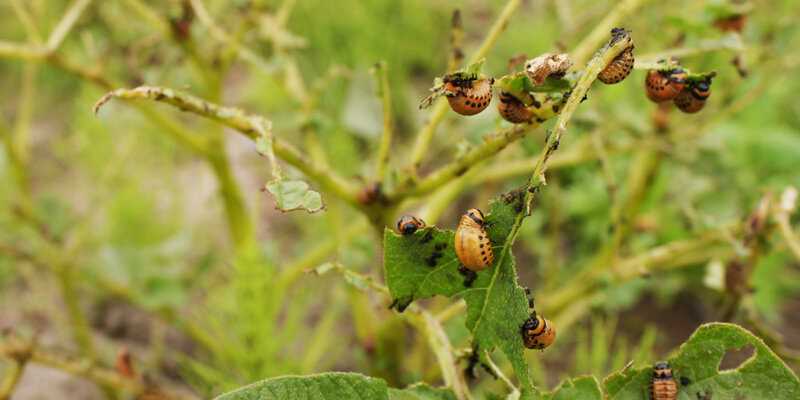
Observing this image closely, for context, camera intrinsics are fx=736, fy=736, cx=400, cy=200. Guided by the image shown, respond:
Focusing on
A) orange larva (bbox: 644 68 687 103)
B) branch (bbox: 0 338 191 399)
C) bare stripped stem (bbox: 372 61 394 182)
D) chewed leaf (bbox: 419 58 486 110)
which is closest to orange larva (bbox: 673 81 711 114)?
orange larva (bbox: 644 68 687 103)

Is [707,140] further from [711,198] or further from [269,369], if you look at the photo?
[269,369]

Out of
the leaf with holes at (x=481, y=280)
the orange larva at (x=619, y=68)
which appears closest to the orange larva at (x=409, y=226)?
the leaf with holes at (x=481, y=280)

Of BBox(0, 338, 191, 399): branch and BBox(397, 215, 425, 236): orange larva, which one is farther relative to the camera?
BBox(0, 338, 191, 399): branch

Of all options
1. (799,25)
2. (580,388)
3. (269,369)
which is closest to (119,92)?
(580,388)

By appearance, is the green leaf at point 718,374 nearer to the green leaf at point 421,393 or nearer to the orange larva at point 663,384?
the orange larva at point 663,384

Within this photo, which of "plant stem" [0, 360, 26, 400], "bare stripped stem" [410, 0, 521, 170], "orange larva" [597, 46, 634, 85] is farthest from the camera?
"plant stem" [0, 360, 26, 400]

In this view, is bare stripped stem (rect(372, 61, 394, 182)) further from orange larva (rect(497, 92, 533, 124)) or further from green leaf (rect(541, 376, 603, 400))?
green leaf (rect(541, 376, 603, 400))
